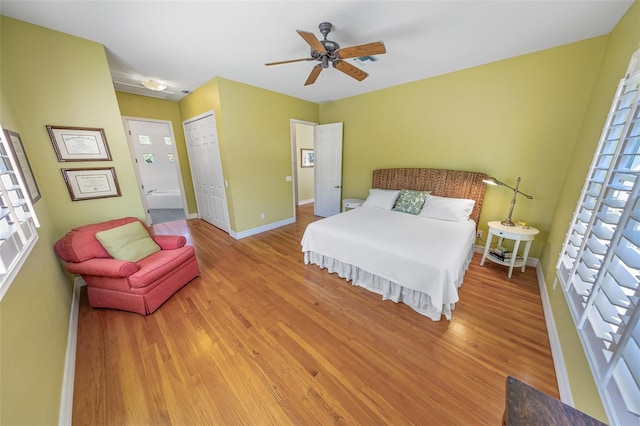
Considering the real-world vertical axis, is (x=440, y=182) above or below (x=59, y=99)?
below

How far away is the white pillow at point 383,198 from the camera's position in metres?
3.44

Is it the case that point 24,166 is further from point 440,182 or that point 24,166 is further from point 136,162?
point 440,182

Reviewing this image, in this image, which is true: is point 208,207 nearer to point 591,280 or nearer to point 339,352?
point 339,352

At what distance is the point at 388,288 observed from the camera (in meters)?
2.19

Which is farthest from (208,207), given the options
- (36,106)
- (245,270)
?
(36,106)

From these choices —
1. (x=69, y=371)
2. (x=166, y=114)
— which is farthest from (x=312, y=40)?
(x=166, y=114)

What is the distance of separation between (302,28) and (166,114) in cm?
378

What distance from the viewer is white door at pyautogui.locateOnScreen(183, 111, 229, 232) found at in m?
3.72

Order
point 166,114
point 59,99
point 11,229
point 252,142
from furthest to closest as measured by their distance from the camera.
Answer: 1. point 166,114
2. point 252,142
3. point 59,99
4. point 11,229

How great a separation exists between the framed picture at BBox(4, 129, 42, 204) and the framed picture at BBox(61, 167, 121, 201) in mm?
269

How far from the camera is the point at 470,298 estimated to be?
2221 mm

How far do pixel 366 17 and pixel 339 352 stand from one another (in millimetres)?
2876

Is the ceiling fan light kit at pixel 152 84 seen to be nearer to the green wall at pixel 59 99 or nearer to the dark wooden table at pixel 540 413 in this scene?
the green wall at pixel 59 99

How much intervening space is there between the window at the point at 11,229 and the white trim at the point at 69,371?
82cm
